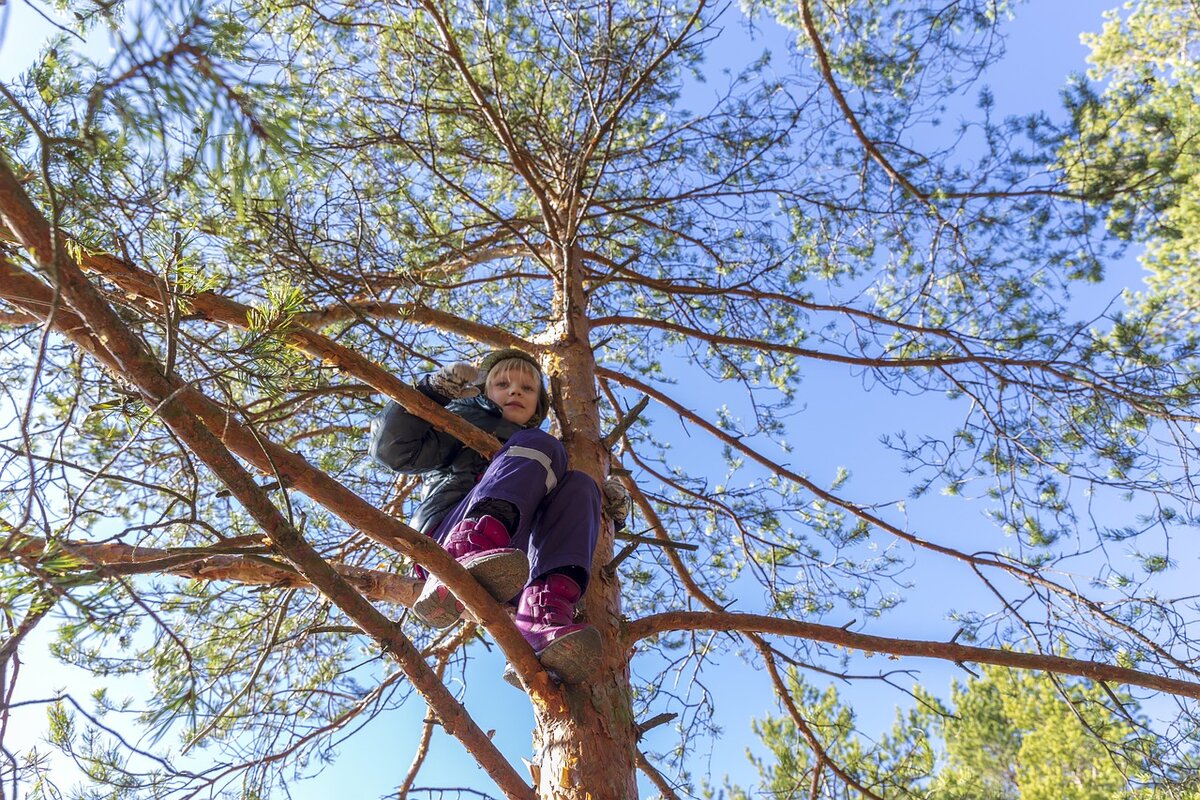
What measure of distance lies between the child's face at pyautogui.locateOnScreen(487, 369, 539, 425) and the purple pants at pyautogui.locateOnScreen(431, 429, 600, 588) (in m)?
0.52

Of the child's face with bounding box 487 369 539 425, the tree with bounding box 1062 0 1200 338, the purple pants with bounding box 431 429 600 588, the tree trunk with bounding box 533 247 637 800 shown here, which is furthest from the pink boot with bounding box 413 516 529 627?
the tree with bounding box 1062 0 1200 338

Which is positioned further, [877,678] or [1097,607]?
[1097,607]

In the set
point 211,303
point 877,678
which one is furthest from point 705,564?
point 211,303

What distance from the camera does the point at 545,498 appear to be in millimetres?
2242

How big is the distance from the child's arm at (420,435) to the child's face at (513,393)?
157mm

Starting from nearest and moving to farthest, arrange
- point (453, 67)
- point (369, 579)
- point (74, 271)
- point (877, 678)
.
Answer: point (74, 271)
point (369, 579)
point (877, 678)
point (453, 67)

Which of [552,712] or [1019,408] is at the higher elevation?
[1019,408]

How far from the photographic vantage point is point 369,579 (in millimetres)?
2318

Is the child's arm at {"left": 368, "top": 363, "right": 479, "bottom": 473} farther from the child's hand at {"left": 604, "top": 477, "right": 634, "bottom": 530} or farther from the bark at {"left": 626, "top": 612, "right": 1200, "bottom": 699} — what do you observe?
the bark at {"left": 626, "top": 612, "right": 1200, "bottom": 699}

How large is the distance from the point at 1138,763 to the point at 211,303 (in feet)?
11.0

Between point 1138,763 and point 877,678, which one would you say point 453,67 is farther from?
point 1138,763

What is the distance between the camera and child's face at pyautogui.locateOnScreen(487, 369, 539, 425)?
2.79 metres

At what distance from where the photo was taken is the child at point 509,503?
5.96 feet

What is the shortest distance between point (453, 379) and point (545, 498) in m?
0.59
